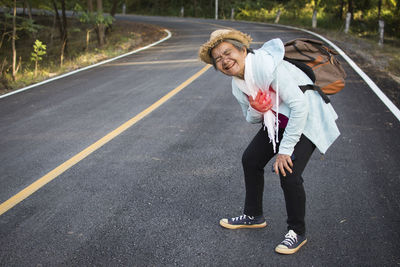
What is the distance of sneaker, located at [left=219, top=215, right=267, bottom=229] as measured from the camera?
3207mm

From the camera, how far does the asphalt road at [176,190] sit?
2.92 metres

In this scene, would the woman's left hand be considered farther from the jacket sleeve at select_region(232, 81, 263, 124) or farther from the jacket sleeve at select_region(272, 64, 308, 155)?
the jacket sleeve at select_region(232, 81, 263, 124)

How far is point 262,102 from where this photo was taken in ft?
8.59

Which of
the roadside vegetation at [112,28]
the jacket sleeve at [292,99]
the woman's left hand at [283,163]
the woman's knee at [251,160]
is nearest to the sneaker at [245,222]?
the woman's knee at [251,160]

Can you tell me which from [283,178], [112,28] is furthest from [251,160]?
[112,28]

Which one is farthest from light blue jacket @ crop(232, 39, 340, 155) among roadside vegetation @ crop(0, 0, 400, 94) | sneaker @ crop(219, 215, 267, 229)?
roadside vegetation @ crop(0, 0, 400, 94)

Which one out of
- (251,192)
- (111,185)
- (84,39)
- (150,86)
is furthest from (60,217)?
(84,39)

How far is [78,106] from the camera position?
7008 millimetres

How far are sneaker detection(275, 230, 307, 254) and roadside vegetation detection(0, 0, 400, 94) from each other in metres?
7.70

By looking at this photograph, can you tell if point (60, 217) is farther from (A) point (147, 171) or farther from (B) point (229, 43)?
(B) point (229, 43)

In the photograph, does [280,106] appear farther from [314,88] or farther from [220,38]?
[220,38]

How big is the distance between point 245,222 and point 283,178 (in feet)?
2.25

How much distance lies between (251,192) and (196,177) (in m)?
1.11

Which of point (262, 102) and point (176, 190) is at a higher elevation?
point (262, 102)
